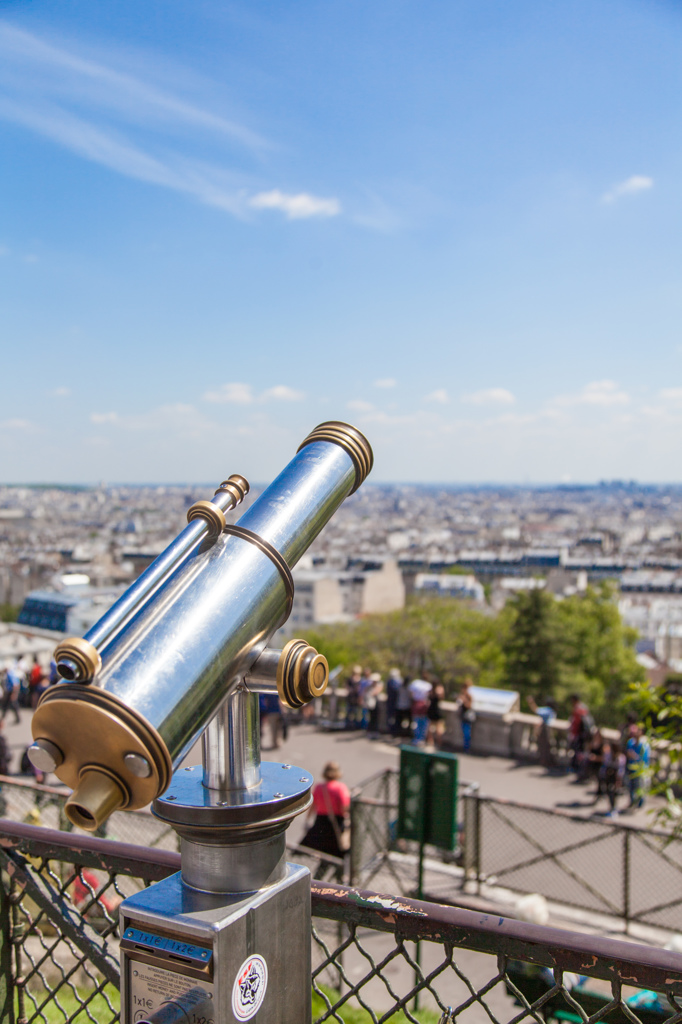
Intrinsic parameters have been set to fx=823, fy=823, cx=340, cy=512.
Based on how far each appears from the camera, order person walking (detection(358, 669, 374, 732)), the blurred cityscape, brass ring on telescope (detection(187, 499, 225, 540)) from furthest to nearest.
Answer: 1. the blurred cityscape
2. person walking (detection(358, 669, 374, 732))
3. brass ring on telescope (detection(187, 499, 225, 540))

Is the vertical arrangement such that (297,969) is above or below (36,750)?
below

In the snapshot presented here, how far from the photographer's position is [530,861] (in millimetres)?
7359

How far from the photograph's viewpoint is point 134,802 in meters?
1.12

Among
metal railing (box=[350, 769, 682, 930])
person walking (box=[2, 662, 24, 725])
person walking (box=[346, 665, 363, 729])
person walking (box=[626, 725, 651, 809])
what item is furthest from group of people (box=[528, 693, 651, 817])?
person walking (box=[2, 662, 24, 725])

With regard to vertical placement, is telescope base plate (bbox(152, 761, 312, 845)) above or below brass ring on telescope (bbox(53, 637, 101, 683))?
below

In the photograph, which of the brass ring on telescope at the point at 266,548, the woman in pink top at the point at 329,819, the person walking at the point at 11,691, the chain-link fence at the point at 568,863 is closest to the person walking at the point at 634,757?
the chain-link fence at the point at 568,863

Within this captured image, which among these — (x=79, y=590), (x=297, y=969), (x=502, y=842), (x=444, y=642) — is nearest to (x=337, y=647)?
(x=444, y=642)

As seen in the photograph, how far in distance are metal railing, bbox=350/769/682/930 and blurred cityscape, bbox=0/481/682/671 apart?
53.9 m

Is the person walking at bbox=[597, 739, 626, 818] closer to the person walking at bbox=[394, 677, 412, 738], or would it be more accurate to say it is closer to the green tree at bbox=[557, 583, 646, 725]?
the person walking at bbox=[394, 677, 412, 738]

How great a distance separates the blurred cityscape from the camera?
94.4 metres

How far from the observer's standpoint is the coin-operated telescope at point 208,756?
113 cm

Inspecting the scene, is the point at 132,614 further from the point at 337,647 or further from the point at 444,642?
the point at 337,647

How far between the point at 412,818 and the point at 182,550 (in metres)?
5.22

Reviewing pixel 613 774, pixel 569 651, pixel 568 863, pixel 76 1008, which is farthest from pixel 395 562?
pixel 76 1008
